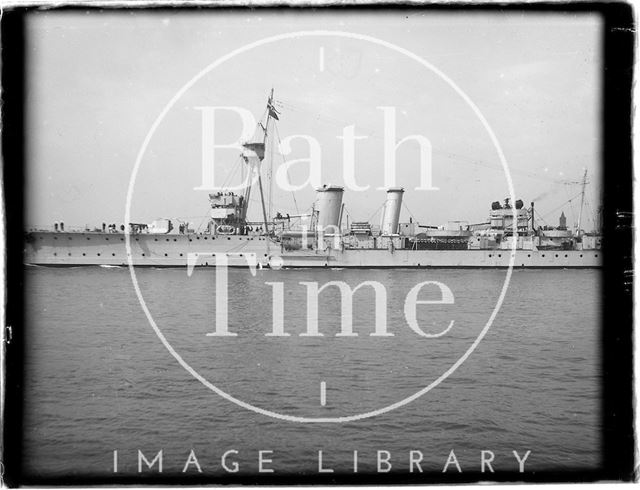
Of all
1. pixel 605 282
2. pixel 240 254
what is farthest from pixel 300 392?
pixel 240 254

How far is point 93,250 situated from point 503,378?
2412cm

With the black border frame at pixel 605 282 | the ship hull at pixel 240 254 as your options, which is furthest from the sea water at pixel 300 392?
the ship hull at pixel 240 254

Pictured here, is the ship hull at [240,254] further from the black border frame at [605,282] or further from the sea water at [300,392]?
the black border frame at [605,282]

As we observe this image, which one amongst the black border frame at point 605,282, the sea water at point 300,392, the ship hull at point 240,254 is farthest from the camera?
the ship hull at point 240,254

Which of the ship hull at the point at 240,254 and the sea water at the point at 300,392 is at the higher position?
the ship hull at the point at 240,254

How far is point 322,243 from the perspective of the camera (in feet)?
93.4

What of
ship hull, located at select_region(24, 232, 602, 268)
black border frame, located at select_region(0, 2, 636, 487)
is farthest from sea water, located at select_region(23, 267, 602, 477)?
ship hull, located at select_region(24, 232, 602, 268)

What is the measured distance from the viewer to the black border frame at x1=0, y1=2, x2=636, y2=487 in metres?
4.00

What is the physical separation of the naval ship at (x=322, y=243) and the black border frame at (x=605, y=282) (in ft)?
70.3

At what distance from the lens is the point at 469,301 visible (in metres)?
14.9

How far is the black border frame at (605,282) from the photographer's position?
13.1 ft

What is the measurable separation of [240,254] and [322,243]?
4.16 m

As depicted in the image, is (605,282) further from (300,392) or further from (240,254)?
(240,254)

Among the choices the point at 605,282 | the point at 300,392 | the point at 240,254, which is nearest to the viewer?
the point at 605,282
